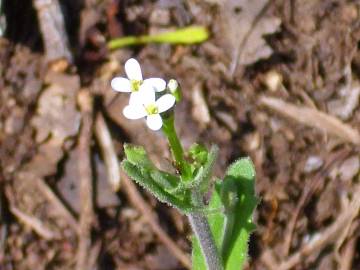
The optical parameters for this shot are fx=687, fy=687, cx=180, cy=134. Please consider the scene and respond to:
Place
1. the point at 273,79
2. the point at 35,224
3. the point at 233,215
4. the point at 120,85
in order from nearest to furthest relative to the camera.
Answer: the point at 120,85, the point at 233,215, the point at 35,224, the point at 273,79

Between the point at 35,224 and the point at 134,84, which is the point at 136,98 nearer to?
the point at 134,84

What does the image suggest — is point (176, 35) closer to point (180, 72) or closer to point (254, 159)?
point (180, 72)

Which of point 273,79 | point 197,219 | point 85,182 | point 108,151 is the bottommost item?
point 85,182

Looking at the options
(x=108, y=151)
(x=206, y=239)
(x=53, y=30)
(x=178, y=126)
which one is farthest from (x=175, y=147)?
(x=53, y=30)

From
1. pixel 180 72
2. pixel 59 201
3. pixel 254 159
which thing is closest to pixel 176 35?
pixel 180 72

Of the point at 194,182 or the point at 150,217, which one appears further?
the point at 150,217

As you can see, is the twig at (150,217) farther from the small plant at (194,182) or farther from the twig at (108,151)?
the small plant at (194,182)

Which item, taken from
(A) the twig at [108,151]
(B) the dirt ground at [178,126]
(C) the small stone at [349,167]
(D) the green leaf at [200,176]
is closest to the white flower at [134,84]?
(D) the green leaf at [200,176]

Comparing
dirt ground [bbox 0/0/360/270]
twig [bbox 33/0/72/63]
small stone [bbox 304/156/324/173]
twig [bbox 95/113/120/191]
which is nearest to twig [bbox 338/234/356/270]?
dirt ground [bbox 0/0/360/270]
